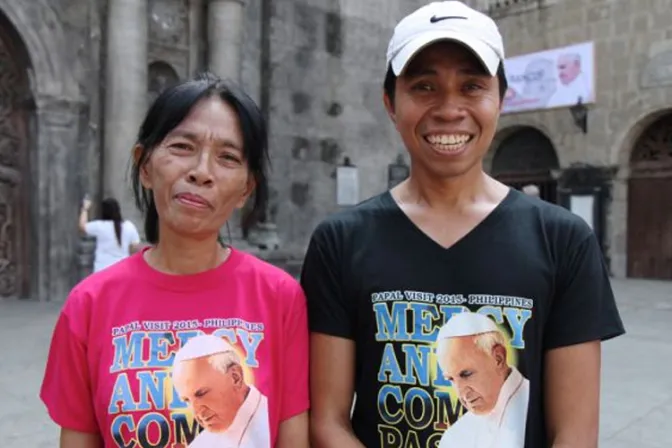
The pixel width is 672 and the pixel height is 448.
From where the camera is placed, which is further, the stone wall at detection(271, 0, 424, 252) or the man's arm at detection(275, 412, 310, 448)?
the stone wall at detection(271, 0, 424, 252)

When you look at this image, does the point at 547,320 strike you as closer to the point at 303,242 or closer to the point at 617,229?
the point at 303,242

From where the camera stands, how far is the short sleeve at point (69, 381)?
4.45 ft

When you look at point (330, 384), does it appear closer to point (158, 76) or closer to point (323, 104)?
point (158, 76)

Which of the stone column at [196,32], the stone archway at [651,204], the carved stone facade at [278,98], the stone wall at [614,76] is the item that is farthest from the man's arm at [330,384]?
the stone archway at [651,204]

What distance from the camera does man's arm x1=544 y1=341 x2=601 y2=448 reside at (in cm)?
135

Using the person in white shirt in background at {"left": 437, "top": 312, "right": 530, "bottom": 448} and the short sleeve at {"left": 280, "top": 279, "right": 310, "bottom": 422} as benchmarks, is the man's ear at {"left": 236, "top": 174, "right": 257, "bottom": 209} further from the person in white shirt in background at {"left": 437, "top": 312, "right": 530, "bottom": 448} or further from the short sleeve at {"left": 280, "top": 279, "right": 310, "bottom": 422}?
the person in white shirt in background at {"left": 437, "top": 312, "right": 530, "bottom": 448}

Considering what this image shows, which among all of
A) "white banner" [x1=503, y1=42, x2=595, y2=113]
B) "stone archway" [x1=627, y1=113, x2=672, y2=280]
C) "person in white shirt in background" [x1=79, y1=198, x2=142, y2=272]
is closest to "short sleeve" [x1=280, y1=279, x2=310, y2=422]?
"person in white shirt in background" [x1=79, y1=198, x2=142, y2=272]

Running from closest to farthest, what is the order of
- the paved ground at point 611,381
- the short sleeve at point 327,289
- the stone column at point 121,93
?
the short sleeve at point 327,289
the paved ground at point 611,381
the stone column at point 121,93

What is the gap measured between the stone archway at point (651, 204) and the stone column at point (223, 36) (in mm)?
10806

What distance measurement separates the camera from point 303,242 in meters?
11.2

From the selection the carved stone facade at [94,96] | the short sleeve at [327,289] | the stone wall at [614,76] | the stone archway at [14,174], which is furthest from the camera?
the stone wall at [614,76]

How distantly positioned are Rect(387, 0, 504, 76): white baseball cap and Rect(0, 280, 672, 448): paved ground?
9.94 ft

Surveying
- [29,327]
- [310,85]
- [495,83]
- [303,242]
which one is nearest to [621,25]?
[310,85]

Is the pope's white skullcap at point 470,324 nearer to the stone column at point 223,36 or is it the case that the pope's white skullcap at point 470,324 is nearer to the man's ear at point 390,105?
the man's ear at point 390,105
